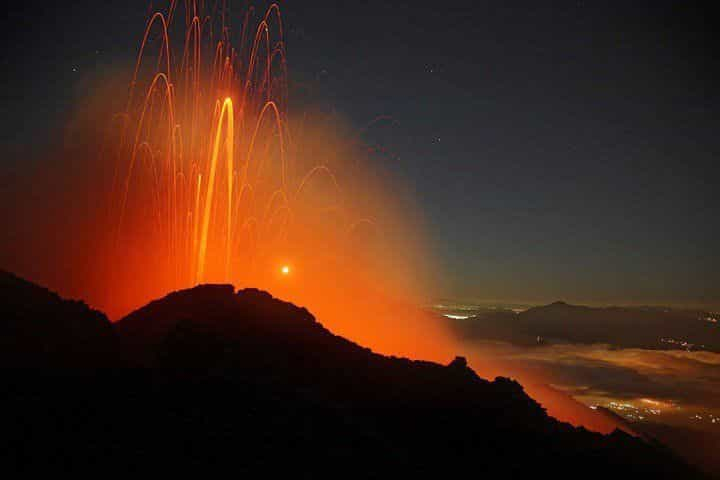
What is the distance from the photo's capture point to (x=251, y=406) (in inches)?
1005

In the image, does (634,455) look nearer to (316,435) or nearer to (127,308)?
(316,435)

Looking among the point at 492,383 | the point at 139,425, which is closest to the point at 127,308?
the point at 492,383

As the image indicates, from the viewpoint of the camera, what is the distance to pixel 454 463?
2730cm

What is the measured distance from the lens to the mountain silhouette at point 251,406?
19125mm

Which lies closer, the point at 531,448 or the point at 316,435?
the point at 316,435

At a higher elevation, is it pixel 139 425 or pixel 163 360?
pixel 163 360

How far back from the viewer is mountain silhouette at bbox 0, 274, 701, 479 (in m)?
19.1

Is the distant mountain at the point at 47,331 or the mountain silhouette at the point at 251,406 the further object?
the distant mountain at the point at 47,331

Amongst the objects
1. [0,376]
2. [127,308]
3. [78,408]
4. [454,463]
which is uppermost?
[127,308]

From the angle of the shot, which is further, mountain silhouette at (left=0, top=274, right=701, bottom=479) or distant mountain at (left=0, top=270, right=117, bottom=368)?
distant mountain at (left=0, top=270, right=117, bottom=368)

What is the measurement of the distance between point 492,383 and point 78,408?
34067mm

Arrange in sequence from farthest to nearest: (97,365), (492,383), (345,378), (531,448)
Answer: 1. (492,383)
2. (345,378)
3. (531,448)
4. (97,365)

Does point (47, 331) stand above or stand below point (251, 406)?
above

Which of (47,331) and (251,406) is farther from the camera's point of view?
(47,331)
